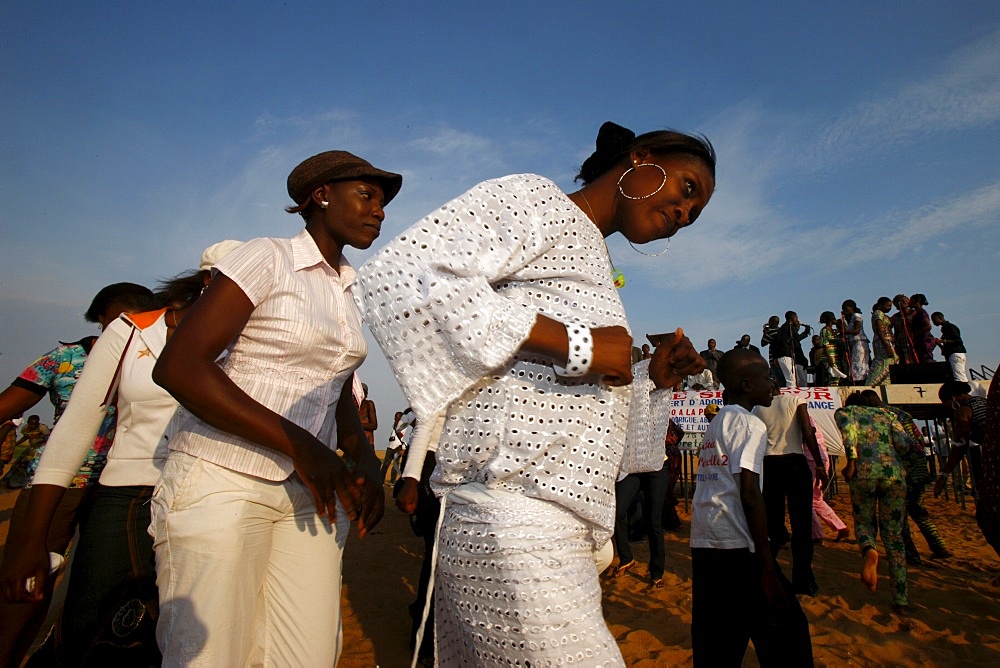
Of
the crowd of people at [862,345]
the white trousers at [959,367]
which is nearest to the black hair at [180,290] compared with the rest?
Result: the crowd of people at [862,345]

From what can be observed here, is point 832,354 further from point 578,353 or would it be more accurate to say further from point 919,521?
point 578,353

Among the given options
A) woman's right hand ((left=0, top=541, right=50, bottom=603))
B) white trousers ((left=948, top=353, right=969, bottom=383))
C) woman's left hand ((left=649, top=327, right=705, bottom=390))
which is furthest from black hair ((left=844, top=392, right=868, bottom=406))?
woman's right hand ((left=0, top=541, right=50, bottom=603))

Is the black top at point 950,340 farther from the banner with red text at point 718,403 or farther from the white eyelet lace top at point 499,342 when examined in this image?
the white eyelet lace top at point 499,342

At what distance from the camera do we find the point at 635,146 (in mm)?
1564

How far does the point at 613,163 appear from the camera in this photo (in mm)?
1640

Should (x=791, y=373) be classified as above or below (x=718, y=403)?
above

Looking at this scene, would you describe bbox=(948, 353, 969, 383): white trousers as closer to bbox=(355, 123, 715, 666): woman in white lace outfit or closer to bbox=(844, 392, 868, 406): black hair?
bbox=(844, 392, 868, 406): black hair

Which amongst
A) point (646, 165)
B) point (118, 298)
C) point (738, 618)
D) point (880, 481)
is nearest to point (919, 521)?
point (880, 481)

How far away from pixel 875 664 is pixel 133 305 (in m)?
5.77

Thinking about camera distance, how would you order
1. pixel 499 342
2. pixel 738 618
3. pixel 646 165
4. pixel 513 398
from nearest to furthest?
1. pixel 499 342
2. pixel 513 398
3. pixel 646 165
4. pixel 738 618

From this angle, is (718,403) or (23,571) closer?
(23,571)

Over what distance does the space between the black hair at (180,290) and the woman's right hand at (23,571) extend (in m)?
1.01

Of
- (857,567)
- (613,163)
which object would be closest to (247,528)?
(613,163)

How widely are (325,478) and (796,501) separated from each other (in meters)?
5.54
